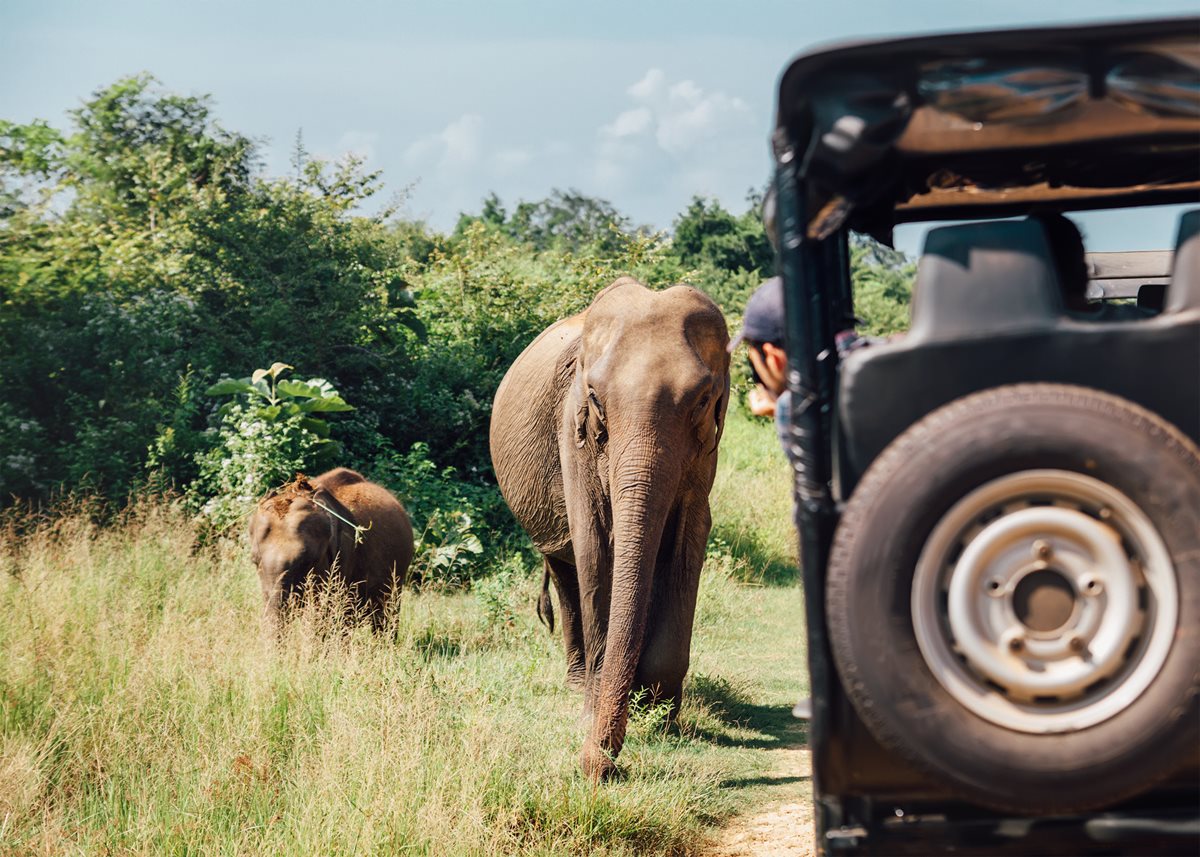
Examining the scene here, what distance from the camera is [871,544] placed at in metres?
2.96

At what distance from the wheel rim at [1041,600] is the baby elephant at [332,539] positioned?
6.63m

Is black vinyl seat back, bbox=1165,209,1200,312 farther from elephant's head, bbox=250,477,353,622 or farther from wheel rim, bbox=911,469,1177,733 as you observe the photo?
elephant's head, bbox=250,477,353,622

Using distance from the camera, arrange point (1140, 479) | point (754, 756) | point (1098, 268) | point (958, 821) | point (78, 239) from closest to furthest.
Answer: point (1140, 479)
point (958, 821)
point (754, 756)
point (1098, 268)
point (78, 239)

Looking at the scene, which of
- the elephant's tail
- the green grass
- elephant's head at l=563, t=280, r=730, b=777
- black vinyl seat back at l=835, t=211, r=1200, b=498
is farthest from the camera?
the elephant's tail

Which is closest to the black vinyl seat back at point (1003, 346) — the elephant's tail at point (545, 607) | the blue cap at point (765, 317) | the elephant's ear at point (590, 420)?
the blue cap at point (765, 317)

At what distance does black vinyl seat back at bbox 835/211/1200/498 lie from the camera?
9.95ft

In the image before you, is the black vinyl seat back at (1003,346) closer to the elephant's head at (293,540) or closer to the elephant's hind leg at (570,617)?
the elephant's head at (293,540)

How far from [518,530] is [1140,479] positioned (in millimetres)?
12486

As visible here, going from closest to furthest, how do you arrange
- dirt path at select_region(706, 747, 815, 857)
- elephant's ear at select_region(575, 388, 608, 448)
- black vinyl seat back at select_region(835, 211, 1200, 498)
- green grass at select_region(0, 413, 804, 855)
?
black vinyl seat back at select_region(835, 211, 1200, 498)
green grass at select_region(0, 413, 804, 855)
dirt path at select_region(706, 747, 815, 857)
elephant's ear at select_region(575, 388, 608, 448)

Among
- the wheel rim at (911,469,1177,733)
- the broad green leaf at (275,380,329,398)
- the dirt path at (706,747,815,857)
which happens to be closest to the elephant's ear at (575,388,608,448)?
the dirt path at (706,747,815,857)

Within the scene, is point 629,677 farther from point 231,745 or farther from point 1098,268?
point 1098,268

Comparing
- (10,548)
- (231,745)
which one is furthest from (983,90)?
(10,548)

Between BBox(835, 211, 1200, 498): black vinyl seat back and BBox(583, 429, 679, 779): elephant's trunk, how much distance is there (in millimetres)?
3711

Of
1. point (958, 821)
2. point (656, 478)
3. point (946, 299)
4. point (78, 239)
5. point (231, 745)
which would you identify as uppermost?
point (78, 239)
